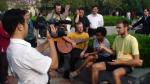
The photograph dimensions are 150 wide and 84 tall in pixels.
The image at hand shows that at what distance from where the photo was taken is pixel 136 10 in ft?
177

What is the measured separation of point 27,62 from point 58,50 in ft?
15.3

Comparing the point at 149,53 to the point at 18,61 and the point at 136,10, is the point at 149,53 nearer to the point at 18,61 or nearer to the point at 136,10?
the point at 18,61

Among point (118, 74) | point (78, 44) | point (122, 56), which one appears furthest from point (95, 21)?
point (118, 74)

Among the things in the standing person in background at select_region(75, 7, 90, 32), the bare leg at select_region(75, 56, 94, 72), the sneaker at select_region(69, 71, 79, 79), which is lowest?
the sneaker at select_region(69, 71, 79, 79)

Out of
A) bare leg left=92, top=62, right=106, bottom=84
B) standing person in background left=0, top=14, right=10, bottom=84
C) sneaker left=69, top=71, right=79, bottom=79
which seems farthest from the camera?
sneaker left=69, top=71, right=79, bottom=79

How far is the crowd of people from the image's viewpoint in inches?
134

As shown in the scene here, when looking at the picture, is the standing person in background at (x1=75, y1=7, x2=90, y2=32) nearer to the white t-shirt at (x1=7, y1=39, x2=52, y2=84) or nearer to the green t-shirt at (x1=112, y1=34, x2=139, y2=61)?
the green t-shirt at (x1=112, y1=34, x2=139, y2=61)

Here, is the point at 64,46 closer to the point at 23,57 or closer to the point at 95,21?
the point at 95,21

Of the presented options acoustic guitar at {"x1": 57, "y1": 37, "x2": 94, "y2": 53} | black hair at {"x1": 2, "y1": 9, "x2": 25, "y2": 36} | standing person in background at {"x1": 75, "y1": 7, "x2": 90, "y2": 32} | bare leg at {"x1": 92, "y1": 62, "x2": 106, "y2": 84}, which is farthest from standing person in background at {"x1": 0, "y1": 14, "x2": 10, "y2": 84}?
black hair at {"x1": 2, "y1": 9, "x2": 25, "y2": 36}

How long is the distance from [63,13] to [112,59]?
88.7 inches

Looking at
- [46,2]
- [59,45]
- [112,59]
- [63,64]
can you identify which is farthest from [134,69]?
[46,2]

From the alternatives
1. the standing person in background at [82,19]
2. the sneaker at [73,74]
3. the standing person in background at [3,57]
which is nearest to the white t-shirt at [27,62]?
the standing person in background at [3,57]

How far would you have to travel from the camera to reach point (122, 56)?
7.17 m

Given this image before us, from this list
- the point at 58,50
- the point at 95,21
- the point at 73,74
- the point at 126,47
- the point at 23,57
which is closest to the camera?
the point at 23,57
